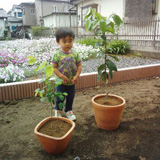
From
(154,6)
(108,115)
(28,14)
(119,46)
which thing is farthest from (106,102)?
(28,14)

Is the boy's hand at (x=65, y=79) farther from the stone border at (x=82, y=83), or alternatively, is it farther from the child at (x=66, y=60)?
the stone border at (x=82, y=83)

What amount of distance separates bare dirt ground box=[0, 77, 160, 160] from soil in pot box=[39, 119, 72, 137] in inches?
8.2

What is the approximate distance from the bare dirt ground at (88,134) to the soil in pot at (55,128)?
207 mm

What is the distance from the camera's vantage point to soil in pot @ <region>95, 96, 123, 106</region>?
2.03 meters

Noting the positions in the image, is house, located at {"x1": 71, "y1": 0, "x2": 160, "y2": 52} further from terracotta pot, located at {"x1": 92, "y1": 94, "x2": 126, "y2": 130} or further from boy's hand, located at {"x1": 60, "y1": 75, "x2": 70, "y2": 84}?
boy's hand, located at {"x1": 60, "y1": 75, "x2": 70, "y2": 84}

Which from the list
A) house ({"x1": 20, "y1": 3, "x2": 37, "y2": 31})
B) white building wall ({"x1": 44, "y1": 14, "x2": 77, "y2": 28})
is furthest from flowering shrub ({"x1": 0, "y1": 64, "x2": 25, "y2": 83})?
house ({"x1": 20, "y1": 3, "x2": 37, "y2": 31})

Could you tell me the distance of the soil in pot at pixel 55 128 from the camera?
1.60 m

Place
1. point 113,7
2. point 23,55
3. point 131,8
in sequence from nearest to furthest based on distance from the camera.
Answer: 1. point 23,55
2. point 131,8
3. point 113,7

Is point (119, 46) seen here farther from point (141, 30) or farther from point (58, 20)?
point (58, 20)

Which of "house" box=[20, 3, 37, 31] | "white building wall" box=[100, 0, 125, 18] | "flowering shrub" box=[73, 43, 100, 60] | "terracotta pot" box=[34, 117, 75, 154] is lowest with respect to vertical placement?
"terracotta pot" box=[34, 117, 75, 154]

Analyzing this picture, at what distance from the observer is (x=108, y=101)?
2.09m

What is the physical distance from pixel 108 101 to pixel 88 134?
475 mm

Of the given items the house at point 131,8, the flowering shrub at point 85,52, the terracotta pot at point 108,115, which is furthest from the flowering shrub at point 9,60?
the house at point 131,8

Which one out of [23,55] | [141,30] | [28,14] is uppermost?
[28,14]
